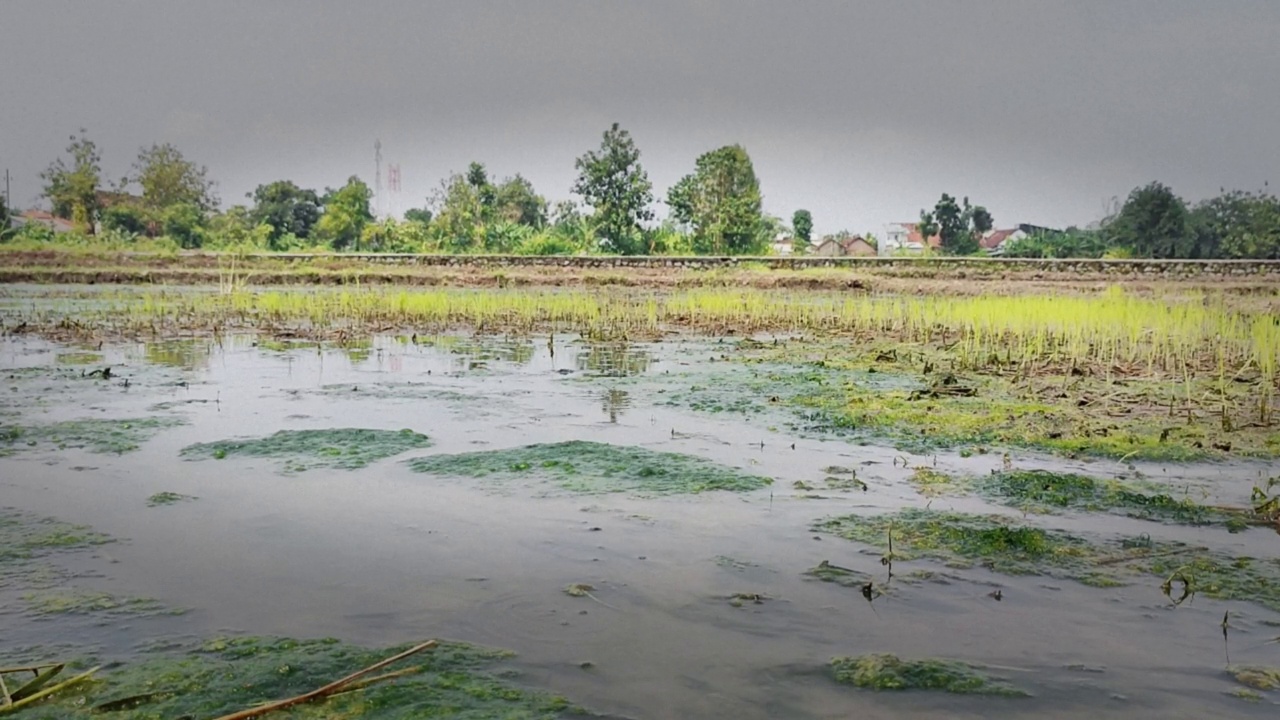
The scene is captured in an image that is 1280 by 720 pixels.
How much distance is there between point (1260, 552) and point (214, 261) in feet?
89.9

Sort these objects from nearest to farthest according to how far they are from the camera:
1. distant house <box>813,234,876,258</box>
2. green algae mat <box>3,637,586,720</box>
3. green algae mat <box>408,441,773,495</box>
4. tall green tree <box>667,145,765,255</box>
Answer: green algae mat <box>3,637,586,720</box> < green algae mat <box>408,441,773,495</box> < tall green tree <box>667,145,765,255</box> < distant house <box>813,234,876,258</box>

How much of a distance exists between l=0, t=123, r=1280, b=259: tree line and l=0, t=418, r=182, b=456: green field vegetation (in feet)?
100

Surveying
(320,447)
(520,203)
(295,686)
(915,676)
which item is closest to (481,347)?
(320,447)

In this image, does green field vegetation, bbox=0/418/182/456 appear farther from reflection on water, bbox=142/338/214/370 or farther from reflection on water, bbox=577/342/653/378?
reflection on water, bbox=577/342/653/378

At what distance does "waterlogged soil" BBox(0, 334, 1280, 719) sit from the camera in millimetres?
2068

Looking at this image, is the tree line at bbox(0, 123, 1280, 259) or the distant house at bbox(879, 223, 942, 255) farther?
the distant house at bbox(879, 223, 942, 255)

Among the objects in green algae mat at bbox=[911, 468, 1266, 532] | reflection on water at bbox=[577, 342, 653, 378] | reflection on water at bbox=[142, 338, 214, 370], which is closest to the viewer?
green algae mat at bbox=[911, 468, 1266, 532]

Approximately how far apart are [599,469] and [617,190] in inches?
1353

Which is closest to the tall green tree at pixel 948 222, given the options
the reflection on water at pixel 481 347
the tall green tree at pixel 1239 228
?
the tall green tree at pixel 1239 228

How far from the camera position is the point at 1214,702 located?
6.61ft

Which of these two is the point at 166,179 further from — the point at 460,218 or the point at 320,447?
the point at 320,447

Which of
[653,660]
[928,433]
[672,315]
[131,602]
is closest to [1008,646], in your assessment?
[653,660]

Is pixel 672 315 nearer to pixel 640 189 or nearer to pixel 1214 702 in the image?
pixel 1214 702

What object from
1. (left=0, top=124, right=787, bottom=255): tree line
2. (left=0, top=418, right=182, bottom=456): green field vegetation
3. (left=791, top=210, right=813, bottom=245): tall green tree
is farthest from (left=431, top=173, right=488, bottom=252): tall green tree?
(left=0, top=418, right=182, bottom=456): green field vegetation
